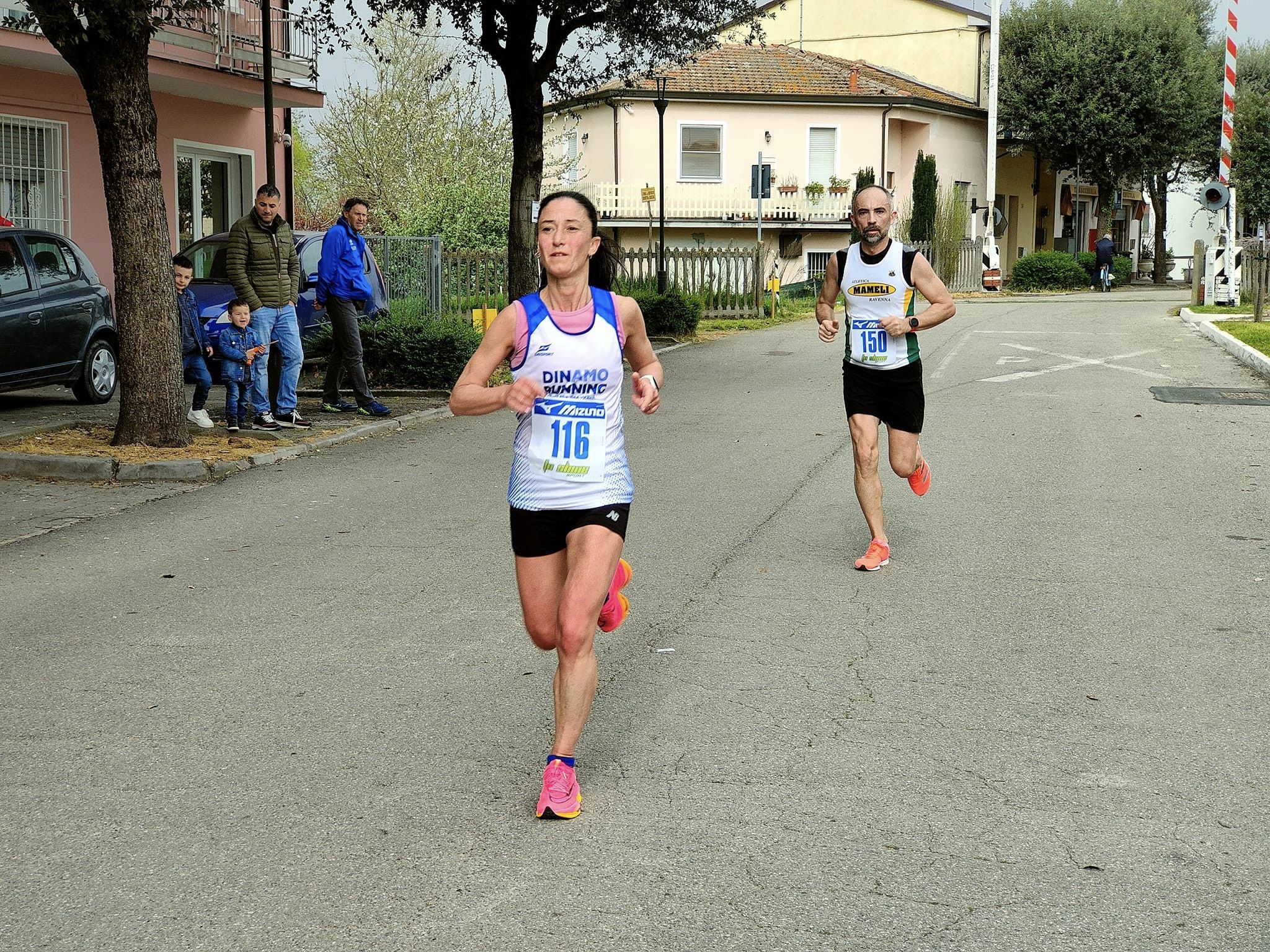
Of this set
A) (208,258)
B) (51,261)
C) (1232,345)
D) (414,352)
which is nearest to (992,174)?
(1232,345)

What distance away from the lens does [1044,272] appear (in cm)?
4500

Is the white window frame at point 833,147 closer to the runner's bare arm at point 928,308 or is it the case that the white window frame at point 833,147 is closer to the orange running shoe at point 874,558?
the runner's bare arm at point 928,308

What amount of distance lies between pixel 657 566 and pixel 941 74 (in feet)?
157

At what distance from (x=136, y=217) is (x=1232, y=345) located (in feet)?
48.8

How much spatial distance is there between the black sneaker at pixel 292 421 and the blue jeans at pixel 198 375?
662mm

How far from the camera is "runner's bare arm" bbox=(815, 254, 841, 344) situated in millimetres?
8031

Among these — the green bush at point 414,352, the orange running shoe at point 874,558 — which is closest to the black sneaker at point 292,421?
the green bush at point 414,352

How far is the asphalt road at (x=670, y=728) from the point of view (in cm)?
370

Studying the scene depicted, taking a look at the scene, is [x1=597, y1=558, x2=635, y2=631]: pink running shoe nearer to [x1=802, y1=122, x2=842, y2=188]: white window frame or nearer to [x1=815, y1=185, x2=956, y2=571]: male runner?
[x1=815, y1=185, x2=956, y2=571]: male runner

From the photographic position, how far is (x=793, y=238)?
1770 inches

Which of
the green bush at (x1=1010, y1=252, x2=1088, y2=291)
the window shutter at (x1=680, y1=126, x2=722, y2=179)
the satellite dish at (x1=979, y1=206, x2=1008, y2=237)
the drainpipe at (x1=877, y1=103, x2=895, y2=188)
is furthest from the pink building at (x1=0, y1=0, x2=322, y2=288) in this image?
the green bush at (x1=1010, y1=252, x2=1088, y2=291)

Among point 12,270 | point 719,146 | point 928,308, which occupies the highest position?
point 719,146

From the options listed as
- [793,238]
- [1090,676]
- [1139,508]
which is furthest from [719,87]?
[1090,676]

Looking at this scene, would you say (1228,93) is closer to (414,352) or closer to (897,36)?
(414,352)
